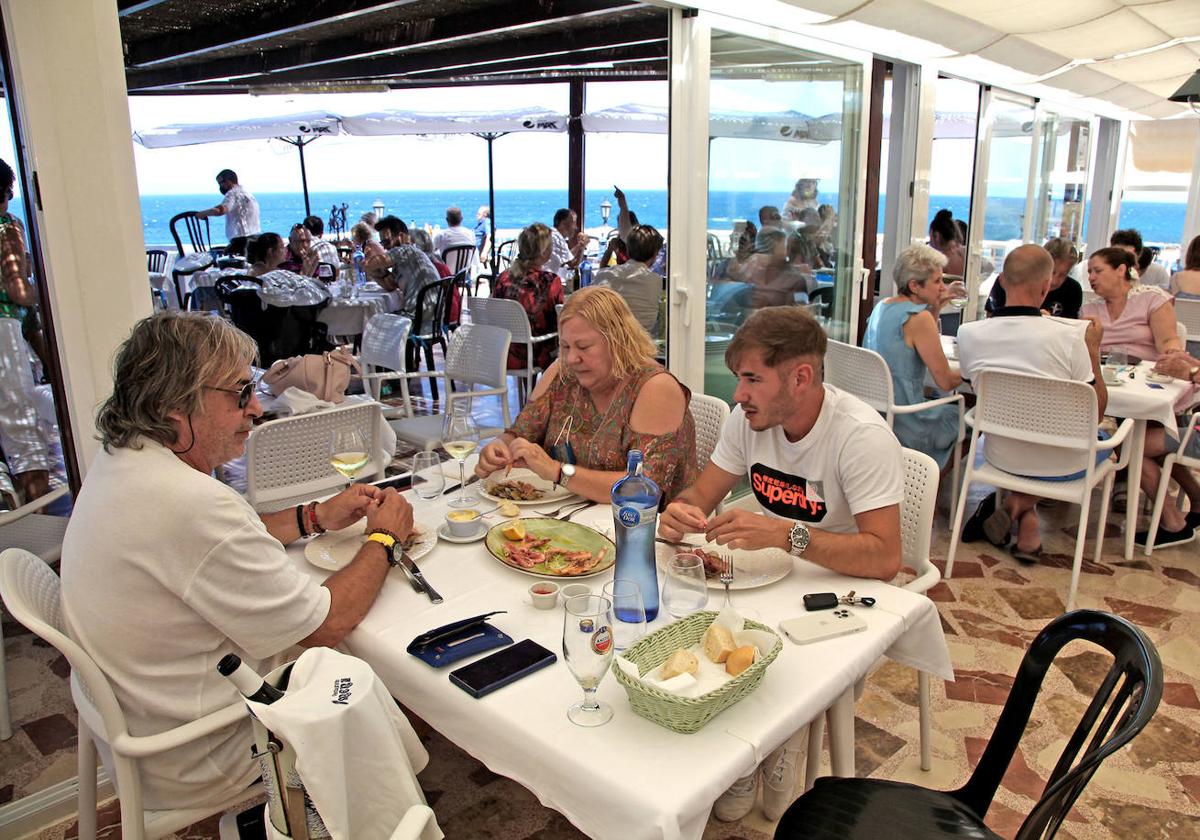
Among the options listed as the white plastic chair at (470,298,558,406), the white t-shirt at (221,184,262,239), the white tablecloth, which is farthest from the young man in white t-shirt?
the white t-shirt at (221,184,262,239)

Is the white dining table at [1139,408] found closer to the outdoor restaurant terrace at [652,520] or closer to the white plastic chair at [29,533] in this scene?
the outdoor restaurant terrace at [652,520]

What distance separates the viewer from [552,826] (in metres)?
2.28

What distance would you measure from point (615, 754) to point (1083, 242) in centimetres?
1243

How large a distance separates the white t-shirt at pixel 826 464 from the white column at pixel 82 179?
172 centimetres

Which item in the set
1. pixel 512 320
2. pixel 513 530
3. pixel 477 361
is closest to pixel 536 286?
pixel 512 320

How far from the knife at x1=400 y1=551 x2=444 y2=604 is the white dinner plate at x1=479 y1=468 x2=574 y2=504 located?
45 centimetres

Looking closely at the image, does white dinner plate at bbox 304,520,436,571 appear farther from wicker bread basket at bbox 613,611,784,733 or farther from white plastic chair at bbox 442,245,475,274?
white plastic chair at bbox 442,245,475,274

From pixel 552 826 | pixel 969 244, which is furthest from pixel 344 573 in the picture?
pixel 969 244

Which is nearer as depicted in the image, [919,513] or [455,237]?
[919,513]

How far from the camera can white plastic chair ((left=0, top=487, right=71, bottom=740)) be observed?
2.64 m

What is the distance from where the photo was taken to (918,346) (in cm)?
428

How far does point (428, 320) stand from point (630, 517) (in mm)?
6063

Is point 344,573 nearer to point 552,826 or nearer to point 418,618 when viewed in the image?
point 418,618

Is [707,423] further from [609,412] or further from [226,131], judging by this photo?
[226,131]
